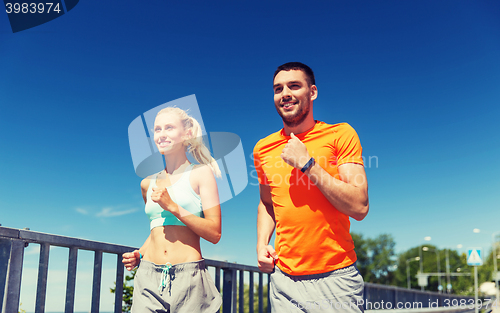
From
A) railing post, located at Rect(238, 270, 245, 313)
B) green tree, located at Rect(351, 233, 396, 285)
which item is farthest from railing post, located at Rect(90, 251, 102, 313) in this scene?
green tree, located at Rect(351, 233, 396, 285)

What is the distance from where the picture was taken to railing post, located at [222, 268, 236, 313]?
4023mm

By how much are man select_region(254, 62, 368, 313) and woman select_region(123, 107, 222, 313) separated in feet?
1.27

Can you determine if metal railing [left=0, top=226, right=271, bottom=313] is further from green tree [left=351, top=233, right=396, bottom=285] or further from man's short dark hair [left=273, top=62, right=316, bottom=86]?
green tree [left=351, top=233, right=396, bottom=285]

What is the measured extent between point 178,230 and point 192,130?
71 cm

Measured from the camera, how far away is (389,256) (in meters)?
83.1

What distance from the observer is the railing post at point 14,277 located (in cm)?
221

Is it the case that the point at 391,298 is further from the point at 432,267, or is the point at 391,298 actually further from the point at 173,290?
the point at 432,267

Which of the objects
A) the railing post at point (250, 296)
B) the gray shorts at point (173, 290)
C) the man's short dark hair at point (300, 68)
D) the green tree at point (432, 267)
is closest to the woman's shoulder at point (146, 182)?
the gray shorts at point (173, 290)

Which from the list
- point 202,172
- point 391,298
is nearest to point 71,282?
point 202,172

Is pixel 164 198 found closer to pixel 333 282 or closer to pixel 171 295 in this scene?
pixel 171 295

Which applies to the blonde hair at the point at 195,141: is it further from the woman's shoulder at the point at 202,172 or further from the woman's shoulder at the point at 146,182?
the woman's shoulder at the point at 146,182

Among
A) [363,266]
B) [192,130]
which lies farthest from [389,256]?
[192,130]

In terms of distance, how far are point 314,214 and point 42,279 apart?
1.75 metres

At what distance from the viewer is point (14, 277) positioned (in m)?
2.26
